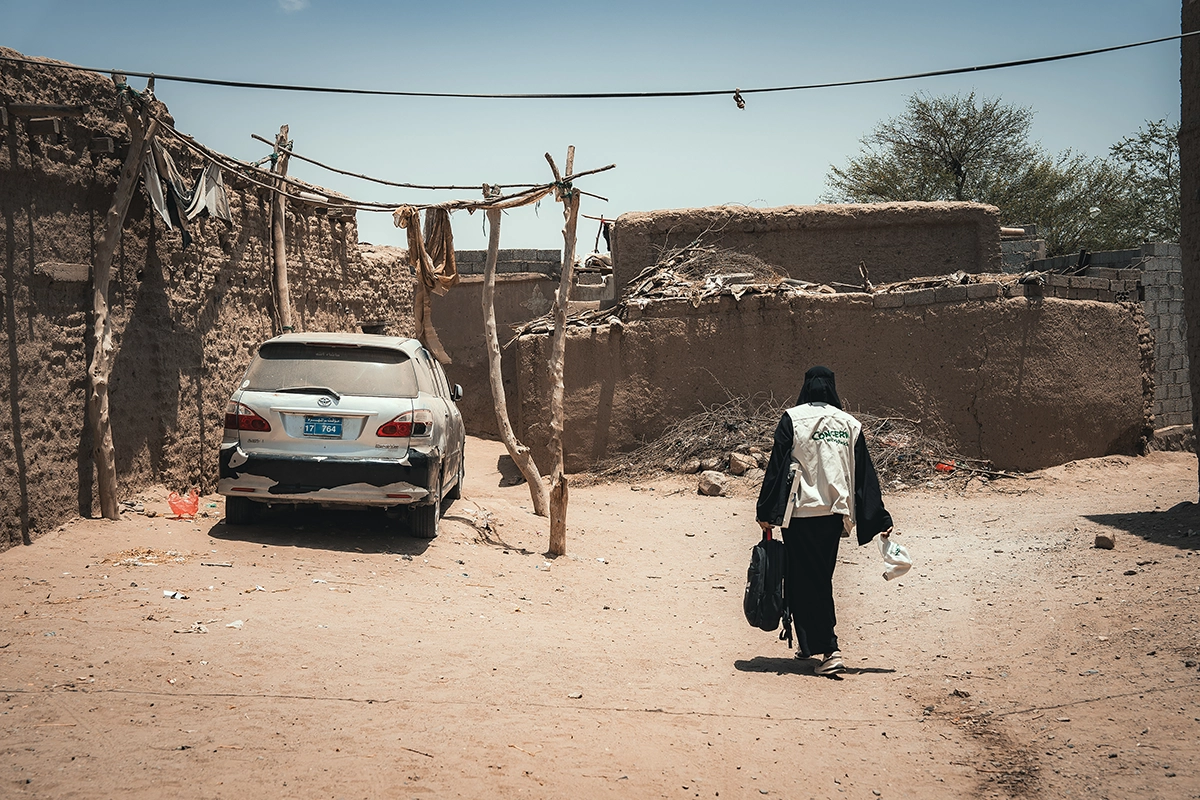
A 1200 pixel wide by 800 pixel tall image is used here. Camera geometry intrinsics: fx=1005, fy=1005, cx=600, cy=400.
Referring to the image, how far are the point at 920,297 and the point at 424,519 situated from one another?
7485mm

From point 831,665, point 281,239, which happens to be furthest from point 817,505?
point 281,239

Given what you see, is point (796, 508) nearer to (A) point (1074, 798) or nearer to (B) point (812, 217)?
(A) point (1074, 798)

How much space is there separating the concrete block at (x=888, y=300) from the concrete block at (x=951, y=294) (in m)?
0.44

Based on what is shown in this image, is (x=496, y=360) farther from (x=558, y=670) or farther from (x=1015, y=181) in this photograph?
(x=1015, y=181)

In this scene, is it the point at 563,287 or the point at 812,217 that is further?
the point at 812,217

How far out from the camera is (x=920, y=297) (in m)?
12.7

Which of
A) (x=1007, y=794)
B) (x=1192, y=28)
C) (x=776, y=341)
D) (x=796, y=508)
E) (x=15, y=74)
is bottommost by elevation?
(x=1007, y=794)

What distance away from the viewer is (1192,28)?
9.29m

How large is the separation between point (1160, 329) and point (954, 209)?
10.6 feet

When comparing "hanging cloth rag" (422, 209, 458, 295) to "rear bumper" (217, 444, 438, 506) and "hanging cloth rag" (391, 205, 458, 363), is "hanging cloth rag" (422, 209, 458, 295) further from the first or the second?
"rear bumper" (217, 444, 438, 506)

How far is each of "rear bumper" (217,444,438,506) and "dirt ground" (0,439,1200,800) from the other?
0.44m

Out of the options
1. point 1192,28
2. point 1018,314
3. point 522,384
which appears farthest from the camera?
point 522,384

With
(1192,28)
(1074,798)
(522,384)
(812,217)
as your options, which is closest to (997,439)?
(812,217)

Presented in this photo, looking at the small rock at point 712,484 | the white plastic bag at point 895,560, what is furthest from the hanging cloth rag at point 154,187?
the small rock at point 712,484
